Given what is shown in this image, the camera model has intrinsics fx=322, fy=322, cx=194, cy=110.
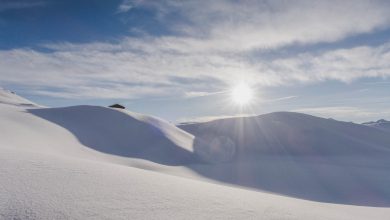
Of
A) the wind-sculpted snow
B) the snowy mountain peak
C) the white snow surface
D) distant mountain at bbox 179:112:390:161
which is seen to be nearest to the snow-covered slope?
distant mountain at bbox 179:112:390:161

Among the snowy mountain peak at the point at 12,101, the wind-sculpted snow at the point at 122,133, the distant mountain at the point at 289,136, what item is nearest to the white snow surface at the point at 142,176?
the wind-sculpted snow at the point at 122,133

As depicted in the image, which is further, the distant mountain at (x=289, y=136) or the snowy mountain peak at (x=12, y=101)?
the snowy mountain peak at (x=12, y=101)

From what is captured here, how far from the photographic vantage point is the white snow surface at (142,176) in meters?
4.79

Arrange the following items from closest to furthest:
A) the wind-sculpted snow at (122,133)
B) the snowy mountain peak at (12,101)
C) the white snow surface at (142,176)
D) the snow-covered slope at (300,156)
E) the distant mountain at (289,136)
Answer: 1. the white snow surface at (142,176)
2. the snow-covered slope at (300,156)
3. the wind-sculpted snow at (122,133)
4. the distant mountain at (289,136)
5. the snowy mountain peak at (12,101)

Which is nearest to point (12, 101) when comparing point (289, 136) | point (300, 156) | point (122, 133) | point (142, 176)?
point (122, 133)

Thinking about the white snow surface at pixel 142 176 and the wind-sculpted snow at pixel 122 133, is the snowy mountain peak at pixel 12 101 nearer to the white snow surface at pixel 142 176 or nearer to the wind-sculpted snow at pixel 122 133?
the wind-sculpted snow at pixel 122 133

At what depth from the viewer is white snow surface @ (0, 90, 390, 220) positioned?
4.79 meters

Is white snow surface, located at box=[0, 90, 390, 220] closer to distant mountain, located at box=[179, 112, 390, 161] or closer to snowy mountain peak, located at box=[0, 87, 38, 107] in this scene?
distant mountain, located at box=[179, 112, 390, 161]

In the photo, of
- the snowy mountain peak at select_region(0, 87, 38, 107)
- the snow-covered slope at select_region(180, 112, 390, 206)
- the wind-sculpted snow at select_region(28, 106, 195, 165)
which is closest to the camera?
the snow-covered slope at select_region(180, 112, 390, 206)

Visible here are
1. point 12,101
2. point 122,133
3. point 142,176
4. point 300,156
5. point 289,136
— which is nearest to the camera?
point 142,176

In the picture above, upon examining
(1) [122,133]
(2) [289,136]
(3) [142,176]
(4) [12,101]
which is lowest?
(3) [142,176]

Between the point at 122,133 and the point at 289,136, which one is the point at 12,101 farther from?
the point at 289,136

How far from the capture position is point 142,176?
7.17 meters

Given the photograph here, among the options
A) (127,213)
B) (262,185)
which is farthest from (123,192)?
(262,185)
